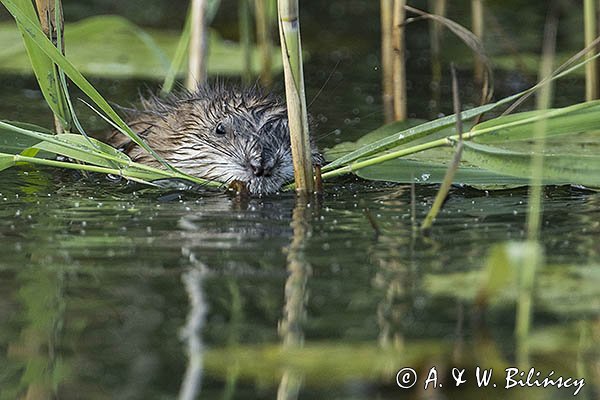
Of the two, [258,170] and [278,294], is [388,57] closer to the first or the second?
[258,170]

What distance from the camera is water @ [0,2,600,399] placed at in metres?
2.74

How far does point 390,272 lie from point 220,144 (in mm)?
1821

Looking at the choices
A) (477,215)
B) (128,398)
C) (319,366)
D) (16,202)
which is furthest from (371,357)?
(16,202)

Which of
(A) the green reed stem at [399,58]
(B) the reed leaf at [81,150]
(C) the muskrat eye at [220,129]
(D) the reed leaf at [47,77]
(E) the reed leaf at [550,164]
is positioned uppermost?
(A) the green reed stem at [399,58]

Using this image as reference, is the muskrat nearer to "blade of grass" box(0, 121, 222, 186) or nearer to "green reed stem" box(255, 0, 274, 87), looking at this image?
"blade of grass" box(0, 121, 222, 186)

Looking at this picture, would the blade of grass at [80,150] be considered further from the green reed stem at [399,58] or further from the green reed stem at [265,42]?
the green reed stem at [265,42]

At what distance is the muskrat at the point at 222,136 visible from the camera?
484 cm

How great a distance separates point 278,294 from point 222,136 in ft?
6.69

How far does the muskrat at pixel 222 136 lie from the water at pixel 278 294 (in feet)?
0.56

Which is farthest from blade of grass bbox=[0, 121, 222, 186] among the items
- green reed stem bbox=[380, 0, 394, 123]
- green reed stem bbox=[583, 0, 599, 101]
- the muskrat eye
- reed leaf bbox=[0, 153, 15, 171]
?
green reed stem bbox=[583, 0, 599, 101]

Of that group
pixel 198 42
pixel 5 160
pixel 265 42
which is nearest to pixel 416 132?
pixel 5 160

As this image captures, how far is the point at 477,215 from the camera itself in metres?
4.27

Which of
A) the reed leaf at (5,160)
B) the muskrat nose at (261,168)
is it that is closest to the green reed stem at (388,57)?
the muskrat nose at (261,168)

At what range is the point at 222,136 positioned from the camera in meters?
5.25
